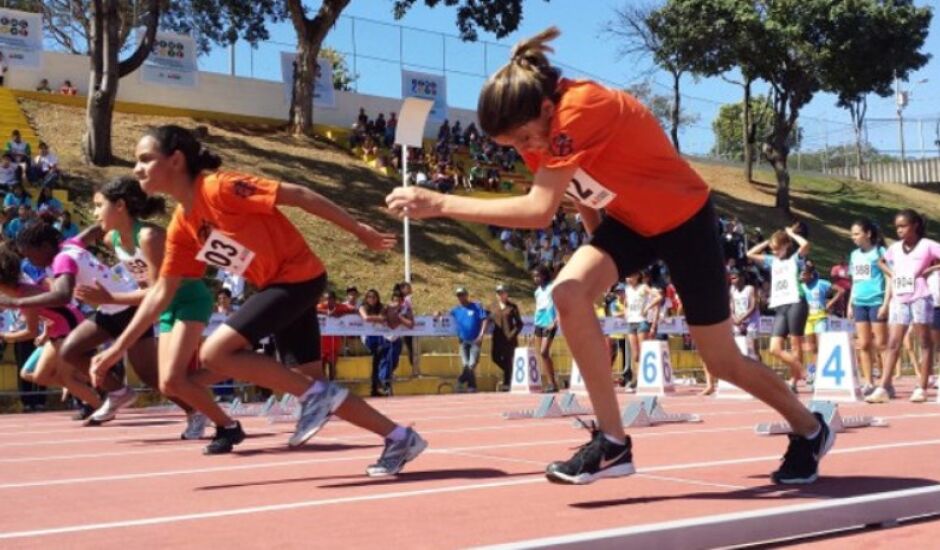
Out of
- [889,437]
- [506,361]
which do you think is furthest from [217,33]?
[889,437]

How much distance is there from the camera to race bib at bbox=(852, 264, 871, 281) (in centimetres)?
1368

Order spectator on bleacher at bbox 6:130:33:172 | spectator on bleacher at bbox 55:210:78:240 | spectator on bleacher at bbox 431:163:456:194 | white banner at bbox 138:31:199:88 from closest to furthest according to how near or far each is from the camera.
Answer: spectator on bleacher at bbox 55:210:78:240 < spectator on bleacher at bbox 6:130:33:172 < spectator on bleacher at bbox 431:163:456:194 < white banner at bbox 138:31:199:88

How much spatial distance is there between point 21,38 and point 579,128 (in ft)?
109

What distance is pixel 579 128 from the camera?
4691 mm

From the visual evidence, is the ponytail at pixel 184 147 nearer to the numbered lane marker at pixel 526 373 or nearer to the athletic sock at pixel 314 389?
the athletic sock at pixel 314 389

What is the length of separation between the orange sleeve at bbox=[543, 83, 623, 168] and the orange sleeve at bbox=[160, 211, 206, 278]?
241 centimetres

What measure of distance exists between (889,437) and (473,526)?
451cm

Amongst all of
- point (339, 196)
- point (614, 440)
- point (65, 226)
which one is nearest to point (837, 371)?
point (614, 440)

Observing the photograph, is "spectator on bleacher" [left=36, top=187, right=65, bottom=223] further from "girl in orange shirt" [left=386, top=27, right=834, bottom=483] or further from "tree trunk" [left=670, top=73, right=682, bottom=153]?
"tree trunk" [left=670, top=73, right=682, bottom=153]

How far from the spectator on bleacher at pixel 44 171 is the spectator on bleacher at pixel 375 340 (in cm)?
950

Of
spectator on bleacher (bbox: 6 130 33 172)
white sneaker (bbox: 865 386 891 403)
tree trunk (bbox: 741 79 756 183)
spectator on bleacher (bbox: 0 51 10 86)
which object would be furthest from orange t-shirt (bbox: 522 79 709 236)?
tree trunk (bbox: 741 79 756 183)

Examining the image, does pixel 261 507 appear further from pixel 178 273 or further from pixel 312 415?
pixel 178 273

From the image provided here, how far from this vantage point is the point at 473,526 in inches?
173

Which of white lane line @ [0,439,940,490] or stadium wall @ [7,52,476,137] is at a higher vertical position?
stadium wall @ [7,52,476,137]
